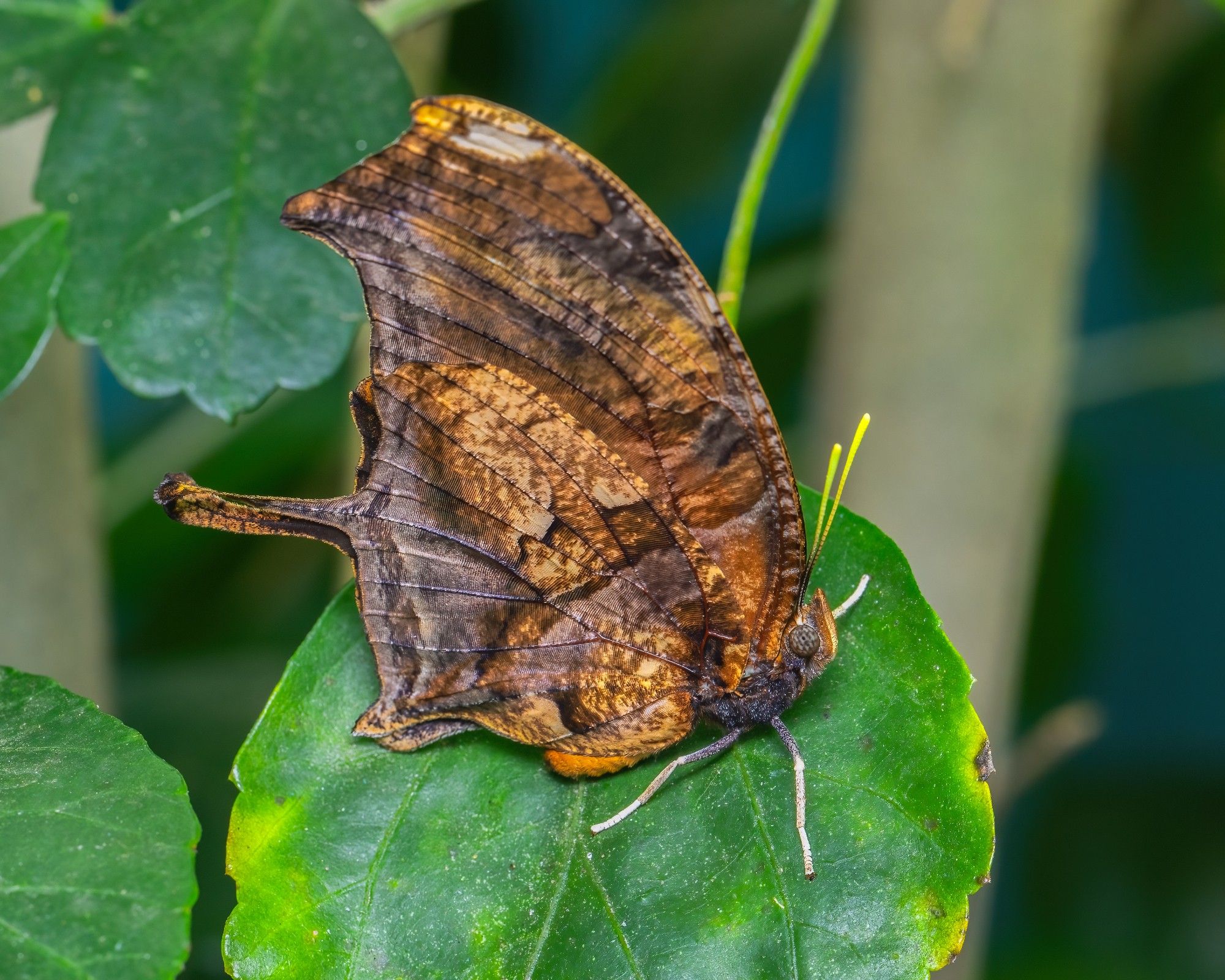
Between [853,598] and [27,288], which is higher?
[27,288]

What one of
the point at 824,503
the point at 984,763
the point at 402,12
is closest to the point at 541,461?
the point at 824,503

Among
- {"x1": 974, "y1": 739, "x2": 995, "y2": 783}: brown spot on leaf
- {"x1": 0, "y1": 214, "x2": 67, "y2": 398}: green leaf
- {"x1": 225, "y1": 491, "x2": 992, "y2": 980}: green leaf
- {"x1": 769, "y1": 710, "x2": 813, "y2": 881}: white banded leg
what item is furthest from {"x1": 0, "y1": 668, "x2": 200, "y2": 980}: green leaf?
{"x1": 974, "y1": 739, "x2": 995, "y2": 783}: brown spot on leaf

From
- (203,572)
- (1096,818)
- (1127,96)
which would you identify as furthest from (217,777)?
(1127,96)

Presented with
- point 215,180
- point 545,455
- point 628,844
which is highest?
point 215,180

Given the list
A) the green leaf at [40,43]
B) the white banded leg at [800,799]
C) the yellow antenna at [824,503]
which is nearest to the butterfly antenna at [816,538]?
the yellow antenna at [824,503]

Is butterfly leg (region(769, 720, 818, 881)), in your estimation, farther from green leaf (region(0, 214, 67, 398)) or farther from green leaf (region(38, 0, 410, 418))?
green leaf (region(0, 214, 67, 398))

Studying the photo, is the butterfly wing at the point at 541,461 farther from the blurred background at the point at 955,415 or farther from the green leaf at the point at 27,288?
the blurred background at the point at 955,415

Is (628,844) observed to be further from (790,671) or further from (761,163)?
(761,163)

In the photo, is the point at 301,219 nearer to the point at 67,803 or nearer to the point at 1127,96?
the point at 67,803
